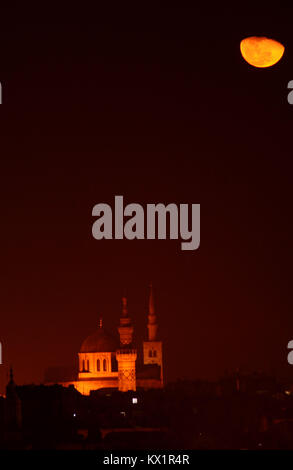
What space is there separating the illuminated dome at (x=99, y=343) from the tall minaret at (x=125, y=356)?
559 millimetres

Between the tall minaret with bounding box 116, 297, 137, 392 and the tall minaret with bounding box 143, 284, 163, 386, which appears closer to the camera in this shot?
the tall minaret with bounding box 116, 297, 137, 392

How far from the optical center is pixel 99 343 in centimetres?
10188

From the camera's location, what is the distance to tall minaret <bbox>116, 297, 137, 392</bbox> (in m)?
97.6

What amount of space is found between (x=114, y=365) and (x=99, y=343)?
1513 millimetres

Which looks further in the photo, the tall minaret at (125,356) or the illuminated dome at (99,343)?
the illuminated dome at (99,343)

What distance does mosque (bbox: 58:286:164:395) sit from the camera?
325ft

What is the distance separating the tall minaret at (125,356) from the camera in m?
97.6

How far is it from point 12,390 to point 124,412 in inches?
710

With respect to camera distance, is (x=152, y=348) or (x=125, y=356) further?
(x=152, y=348)

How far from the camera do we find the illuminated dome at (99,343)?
10138cm

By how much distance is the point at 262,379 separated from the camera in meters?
105
